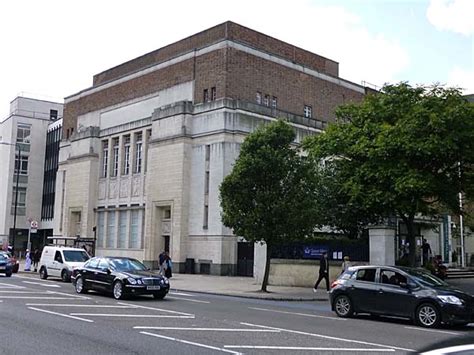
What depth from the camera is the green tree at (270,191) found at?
23875 millimetres

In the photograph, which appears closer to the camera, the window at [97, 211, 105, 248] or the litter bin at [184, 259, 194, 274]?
the litter bin at [184, 259, 194, 274]

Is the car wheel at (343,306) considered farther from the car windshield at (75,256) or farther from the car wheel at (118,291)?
the car windshield at (75,256)

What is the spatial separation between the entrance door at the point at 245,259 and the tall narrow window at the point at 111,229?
1522cm

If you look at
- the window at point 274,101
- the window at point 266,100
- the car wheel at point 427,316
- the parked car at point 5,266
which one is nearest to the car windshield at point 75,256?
the parked car at point 5,266

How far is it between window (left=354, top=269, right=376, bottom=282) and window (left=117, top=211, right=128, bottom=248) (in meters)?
34.9

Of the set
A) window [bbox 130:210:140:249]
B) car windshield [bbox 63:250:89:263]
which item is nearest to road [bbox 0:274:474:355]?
car windshield [bbox 63:250:89:263]

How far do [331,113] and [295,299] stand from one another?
32683 millimetres

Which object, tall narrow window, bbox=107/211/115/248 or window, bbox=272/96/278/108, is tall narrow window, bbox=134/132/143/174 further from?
window, bbox=272/96/278/108

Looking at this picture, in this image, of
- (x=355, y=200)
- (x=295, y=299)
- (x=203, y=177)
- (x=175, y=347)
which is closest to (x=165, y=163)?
(x=203, y=177)

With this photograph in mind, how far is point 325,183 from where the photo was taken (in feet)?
104

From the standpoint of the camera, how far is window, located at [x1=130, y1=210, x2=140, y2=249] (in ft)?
156

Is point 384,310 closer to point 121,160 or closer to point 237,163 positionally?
point 237,163

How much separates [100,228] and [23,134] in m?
29.6

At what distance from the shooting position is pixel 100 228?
172 feet
